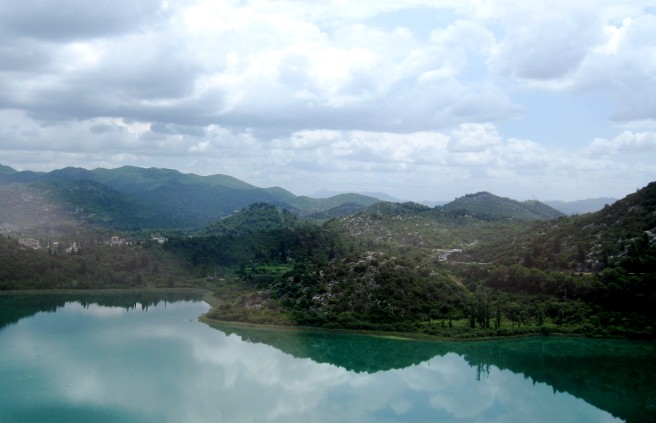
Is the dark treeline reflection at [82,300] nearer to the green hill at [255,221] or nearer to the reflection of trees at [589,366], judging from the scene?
the reflection of trees at [589,366]

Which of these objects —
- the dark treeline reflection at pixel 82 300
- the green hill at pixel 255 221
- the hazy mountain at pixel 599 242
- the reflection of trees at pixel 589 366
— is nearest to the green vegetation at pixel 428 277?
the hazy mountain at pixel 599 242

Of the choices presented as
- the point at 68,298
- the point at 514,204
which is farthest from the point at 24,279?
the point at 514,204

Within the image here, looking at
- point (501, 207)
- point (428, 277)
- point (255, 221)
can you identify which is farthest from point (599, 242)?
point (501, 207)

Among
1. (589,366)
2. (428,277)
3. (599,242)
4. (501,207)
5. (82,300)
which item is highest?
(501,207)

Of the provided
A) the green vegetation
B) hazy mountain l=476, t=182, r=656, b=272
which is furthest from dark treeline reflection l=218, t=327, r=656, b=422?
hazy mountain l=476, t=182, r=656, b=272

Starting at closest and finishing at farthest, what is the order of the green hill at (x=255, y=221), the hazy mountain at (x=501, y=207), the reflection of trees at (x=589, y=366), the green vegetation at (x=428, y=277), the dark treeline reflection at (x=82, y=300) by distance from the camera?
the reflection of trees at (x=589, y=366)
the green vegetation at (x=428, y=277)
the dark treeline reflection at (x=82, y=300)
the green hill at (x=255, y=221)
the hazy mountain at (x=501, y=207)

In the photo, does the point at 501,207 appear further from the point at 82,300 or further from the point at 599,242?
the point at 82,300
